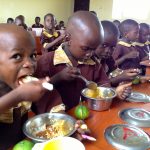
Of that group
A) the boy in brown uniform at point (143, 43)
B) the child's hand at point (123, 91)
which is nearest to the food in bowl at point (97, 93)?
the child's hand at point (123, 91)

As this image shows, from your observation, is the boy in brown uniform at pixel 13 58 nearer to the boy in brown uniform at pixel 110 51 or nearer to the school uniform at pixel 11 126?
the school uniform at pixel 11 126

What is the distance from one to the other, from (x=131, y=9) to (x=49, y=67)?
4.98 metres

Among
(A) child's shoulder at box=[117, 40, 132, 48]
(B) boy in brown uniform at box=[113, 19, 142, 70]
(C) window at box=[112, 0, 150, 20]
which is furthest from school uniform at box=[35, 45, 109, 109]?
(C) window at box=[112, 0, 150, 20]

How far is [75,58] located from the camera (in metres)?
1.27

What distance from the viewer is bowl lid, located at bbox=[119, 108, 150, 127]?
3.24 ft

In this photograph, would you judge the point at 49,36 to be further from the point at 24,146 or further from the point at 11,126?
the point at 24,146

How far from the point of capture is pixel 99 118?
3.37 feet

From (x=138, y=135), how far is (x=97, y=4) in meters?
5.80

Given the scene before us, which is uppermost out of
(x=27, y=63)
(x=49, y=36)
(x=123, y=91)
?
(x=27, y=63)

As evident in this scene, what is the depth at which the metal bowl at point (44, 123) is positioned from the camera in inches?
32.1

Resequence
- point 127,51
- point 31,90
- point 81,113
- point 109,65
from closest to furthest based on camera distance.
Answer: point 31,90 → point 81,113 → point 109,65 → point 127,51

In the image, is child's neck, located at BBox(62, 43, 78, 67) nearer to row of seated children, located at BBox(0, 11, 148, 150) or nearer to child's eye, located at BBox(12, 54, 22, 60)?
row of seated children, located at BBox(0, 11, 148, 150)

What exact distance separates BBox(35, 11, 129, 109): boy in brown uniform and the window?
15.3 ft

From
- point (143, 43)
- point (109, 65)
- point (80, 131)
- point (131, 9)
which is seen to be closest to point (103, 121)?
point (80, 131)
